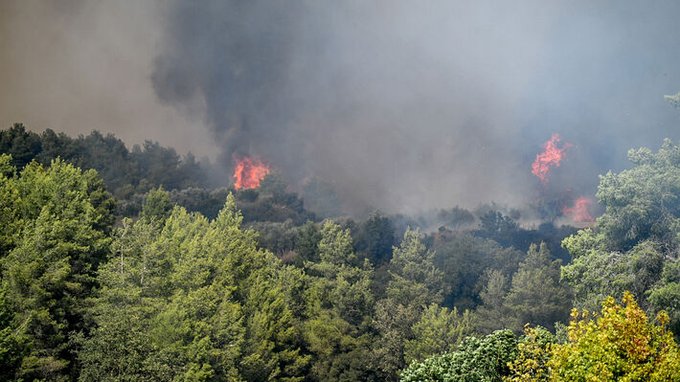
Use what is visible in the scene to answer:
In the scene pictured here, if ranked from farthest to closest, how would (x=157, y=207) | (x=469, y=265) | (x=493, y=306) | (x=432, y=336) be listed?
(x=469, y=265), (x=493, y=306), (x=157, y=207), (x=432, y=336)

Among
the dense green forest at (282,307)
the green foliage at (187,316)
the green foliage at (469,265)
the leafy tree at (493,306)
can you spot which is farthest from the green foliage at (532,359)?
the green foliage at (469,265)

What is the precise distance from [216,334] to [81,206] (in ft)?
67.2

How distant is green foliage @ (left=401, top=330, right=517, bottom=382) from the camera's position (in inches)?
1547

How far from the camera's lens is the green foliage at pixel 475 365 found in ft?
129

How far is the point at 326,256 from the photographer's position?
433 ft

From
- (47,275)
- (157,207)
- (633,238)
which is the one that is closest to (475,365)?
(633,238)

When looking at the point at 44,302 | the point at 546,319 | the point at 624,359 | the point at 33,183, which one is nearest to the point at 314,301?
the point at 546,319

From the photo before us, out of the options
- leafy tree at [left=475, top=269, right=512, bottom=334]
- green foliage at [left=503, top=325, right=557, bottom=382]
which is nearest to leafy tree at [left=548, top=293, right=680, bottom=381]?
green foliage at [left=503, top=325, right=557, bottom=382]

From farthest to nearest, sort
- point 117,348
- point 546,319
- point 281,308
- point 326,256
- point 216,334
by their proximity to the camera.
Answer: point 326,256 → point 546,319 → point 281,308 → point 216,334 → point 117,348

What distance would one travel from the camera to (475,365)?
3981 cm

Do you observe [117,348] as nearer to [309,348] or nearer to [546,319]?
[309,348]

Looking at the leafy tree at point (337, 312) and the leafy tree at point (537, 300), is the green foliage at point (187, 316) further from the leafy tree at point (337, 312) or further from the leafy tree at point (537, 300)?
the leafy tree at point (537, 300)

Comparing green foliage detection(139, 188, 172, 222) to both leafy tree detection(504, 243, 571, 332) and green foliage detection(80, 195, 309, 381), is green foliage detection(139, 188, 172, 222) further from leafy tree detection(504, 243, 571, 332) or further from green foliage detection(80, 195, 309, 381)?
leafy tree detection(504, 243, 571, 332)

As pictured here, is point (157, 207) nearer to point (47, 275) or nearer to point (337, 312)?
point (337, 312)
